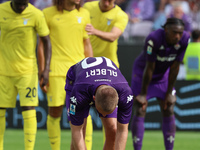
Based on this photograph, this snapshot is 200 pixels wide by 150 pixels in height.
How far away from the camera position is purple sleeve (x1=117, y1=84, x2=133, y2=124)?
18.9ft

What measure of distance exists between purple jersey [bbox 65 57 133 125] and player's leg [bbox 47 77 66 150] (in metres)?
1.69

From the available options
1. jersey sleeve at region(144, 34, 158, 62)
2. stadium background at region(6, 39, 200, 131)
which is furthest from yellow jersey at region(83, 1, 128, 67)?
stadium background at region(6, 39, 200, 131)

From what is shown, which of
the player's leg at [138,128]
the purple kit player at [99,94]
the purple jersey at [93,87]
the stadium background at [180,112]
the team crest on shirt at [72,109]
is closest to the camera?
the purple kit player at [99,94]

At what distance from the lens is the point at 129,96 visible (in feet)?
19.0

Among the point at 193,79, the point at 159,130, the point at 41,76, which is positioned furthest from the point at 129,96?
the point at 193,79

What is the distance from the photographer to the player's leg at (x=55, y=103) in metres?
7.72

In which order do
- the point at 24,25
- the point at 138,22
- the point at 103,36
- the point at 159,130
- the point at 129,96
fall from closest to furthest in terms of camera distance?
the point at 129,96
the point at 24,25
the point at 103,36
the point at 159,130
the point at 138,22

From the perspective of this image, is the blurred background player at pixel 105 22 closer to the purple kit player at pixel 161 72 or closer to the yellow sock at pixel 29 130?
the purple kit player at pixel 161 72

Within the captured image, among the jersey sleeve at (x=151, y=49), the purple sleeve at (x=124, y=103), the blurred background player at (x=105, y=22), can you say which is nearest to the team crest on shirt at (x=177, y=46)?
the jersey sleeve at (x=151, y=49)

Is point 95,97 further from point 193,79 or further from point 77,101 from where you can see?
point 193,79

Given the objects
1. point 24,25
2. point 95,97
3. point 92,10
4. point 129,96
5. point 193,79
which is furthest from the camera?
point 193,79

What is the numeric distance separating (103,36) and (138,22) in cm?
642

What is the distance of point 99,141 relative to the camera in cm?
1028

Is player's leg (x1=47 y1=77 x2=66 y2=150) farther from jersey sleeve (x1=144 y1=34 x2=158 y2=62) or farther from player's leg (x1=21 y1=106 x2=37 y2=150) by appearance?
jersey sleeve (x1=144 y1=34 x2=158 y2=62)
